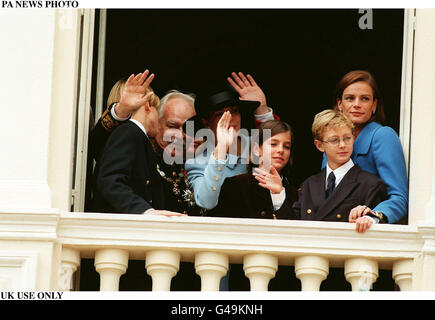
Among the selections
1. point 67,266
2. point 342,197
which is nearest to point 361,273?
point 342,197

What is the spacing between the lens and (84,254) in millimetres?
10641

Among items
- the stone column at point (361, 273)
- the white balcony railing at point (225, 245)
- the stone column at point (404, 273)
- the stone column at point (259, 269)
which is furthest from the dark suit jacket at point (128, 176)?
the stone column at point (404, 273)

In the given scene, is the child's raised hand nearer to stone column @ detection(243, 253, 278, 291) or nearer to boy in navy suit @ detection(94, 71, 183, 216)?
stone column @ detection(243, 253, 278, 291)

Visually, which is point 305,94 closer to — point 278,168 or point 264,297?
point 278,168

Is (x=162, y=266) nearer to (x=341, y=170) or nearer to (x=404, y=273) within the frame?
(x=341, y=170)

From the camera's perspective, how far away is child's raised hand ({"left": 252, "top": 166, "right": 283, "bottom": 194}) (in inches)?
431

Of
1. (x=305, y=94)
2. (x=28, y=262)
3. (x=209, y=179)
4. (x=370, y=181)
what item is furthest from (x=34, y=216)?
(x=305, y=94)

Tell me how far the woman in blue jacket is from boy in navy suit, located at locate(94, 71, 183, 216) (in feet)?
4.77

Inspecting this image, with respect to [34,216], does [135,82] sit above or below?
above

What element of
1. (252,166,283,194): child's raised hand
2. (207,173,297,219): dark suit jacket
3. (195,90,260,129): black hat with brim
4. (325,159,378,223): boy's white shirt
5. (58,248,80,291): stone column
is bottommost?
(58,248,80,291): stone column

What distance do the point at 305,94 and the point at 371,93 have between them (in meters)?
2.34

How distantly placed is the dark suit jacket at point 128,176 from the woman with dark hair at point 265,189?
50cm

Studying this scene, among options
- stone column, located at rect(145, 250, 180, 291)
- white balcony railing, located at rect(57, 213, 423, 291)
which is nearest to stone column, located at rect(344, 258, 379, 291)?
white balcony railing, located at rect(57, 213, 423, 291)

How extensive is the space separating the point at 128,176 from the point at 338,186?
149cm
